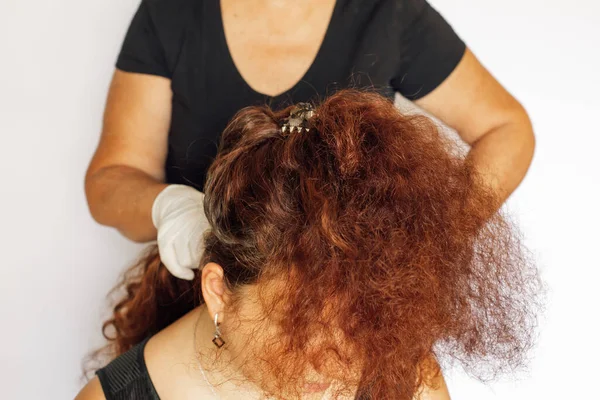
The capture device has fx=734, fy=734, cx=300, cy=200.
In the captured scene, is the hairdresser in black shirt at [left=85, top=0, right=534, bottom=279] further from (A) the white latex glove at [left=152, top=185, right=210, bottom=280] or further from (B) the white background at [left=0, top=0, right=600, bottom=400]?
(B) the white background at [left=0, top=0, right=600, bottom=400]

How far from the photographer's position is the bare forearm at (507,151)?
63.9 inches

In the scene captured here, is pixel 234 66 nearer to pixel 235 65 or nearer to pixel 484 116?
pixel 235 65

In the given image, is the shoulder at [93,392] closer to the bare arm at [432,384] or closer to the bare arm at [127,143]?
the bare arm at [127,143]

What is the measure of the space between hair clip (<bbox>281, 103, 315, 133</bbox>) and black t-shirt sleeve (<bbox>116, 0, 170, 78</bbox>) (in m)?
0.55

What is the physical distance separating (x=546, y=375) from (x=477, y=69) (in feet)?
3.27

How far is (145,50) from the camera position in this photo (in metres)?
1.57

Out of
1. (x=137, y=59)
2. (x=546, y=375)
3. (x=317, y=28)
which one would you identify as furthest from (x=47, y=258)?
(x=546, y=375)

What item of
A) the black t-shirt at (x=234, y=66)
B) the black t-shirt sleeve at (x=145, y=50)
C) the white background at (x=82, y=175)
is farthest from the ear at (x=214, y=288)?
the white background at (x=82, y=175)

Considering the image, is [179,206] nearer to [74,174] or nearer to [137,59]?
[137,59]

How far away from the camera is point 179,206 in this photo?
1.36m

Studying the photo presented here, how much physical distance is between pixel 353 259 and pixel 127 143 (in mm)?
793

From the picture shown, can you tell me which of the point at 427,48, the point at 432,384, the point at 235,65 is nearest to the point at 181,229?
the point at 235,65

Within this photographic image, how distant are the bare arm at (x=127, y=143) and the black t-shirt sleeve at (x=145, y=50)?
0.7 inches

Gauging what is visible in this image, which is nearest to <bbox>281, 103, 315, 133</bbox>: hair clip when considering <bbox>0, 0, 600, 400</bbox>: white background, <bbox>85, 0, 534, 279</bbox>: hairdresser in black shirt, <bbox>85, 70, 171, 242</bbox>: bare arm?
<bbox>85, 0, 534, 279</bbox>: hairdresser in black shirt
